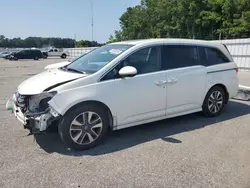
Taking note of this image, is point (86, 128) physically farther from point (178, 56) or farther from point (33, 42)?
point (33, 42)

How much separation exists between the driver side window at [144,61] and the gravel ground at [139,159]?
3.81 ft

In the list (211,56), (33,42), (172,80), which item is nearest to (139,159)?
(172,80)

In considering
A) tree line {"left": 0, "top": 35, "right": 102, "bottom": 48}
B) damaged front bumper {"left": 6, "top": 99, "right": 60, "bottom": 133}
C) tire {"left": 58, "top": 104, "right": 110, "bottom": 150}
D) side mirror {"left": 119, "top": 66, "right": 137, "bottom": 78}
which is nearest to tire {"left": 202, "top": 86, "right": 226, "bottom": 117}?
side mirror {"left": 119, "top": 66, "right": 137, "bottom": 78}

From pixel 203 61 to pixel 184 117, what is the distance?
1274mm

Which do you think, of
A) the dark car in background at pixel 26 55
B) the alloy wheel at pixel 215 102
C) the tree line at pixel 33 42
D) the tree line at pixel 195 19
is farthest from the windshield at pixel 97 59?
the tree line at pixel 33 42

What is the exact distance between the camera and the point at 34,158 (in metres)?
3.34

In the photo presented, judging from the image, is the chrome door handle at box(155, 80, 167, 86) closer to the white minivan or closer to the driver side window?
the white minivan

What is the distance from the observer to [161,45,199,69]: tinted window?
4.32 meters

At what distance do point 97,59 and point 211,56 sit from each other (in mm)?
2502

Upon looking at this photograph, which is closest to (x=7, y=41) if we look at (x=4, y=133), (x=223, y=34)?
(x=223, y=34)

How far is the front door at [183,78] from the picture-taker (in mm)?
4297

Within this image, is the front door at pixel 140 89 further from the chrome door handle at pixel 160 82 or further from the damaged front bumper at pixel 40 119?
the damaged front bumper at pixel 40 119

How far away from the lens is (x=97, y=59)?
4.23 metres

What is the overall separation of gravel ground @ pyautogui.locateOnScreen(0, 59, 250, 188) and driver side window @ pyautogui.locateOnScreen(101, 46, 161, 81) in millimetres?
1161
